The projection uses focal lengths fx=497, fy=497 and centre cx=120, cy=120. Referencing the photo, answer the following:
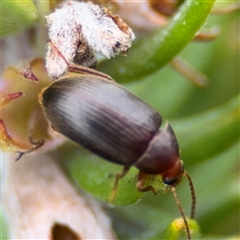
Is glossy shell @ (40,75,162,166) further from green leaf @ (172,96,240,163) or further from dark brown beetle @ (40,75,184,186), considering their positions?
green leaf @ (172,96,240,163)

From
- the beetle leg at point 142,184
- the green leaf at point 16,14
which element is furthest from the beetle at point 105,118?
the green leaf at point 16,14

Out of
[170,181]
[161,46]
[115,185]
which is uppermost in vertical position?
[161,46]

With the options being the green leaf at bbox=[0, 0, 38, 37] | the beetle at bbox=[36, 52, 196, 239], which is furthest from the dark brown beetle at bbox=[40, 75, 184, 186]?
the green leaf at bbox=[0, 0, 38, 37]

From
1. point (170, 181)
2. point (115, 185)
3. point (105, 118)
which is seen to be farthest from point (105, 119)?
point (170, 181)

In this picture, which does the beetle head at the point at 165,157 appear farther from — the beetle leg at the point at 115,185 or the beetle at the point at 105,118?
the beetle leg at the point at 115,185

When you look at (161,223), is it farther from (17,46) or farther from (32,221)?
(17,46)

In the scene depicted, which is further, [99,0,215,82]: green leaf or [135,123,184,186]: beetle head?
[135,123,184,186]: beetle head

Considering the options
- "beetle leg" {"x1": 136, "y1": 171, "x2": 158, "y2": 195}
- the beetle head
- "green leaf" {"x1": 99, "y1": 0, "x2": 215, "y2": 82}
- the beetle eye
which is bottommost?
the beetle eye

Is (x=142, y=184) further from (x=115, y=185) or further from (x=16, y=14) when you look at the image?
(x=16, y=14)
